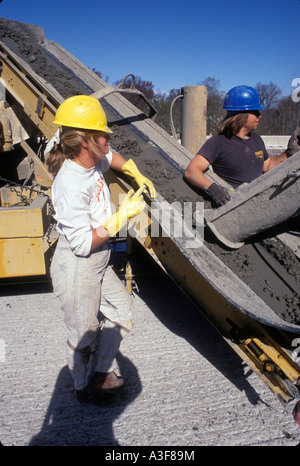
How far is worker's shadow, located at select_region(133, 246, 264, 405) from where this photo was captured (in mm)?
2867

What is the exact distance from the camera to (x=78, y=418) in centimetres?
244

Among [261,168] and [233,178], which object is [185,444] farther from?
[261,168]

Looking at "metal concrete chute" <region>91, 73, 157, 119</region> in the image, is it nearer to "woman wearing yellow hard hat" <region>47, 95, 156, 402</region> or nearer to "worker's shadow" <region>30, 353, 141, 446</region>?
"woman wearing yellow hard hat" <region>47, 95, 156, 402</region>

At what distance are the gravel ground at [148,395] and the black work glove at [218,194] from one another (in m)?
1.42

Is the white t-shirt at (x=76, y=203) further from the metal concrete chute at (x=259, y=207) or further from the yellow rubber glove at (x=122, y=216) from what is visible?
the metal concrete chute at (x=259, y=207)

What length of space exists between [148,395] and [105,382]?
13.7 inches

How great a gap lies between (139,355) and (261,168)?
81.6 inches

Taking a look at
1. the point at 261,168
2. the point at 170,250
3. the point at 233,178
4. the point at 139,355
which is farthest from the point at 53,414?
the point at 261,168

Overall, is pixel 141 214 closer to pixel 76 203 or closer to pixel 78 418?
pixel 76 203

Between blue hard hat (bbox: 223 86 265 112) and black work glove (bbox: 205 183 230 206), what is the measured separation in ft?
2.60

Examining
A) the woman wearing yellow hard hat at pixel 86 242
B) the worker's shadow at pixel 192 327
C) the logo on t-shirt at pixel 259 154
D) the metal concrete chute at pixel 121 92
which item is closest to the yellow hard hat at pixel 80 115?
the woman wearing yellow hard hat at pixel 86 242

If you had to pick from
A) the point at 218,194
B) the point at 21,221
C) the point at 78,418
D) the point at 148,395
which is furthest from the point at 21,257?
the point at 218,194

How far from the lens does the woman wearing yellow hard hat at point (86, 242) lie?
2.08m

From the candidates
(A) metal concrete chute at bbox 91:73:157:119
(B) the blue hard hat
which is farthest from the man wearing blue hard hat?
(A) metal concrete chute at bbox 91:73:157:119
